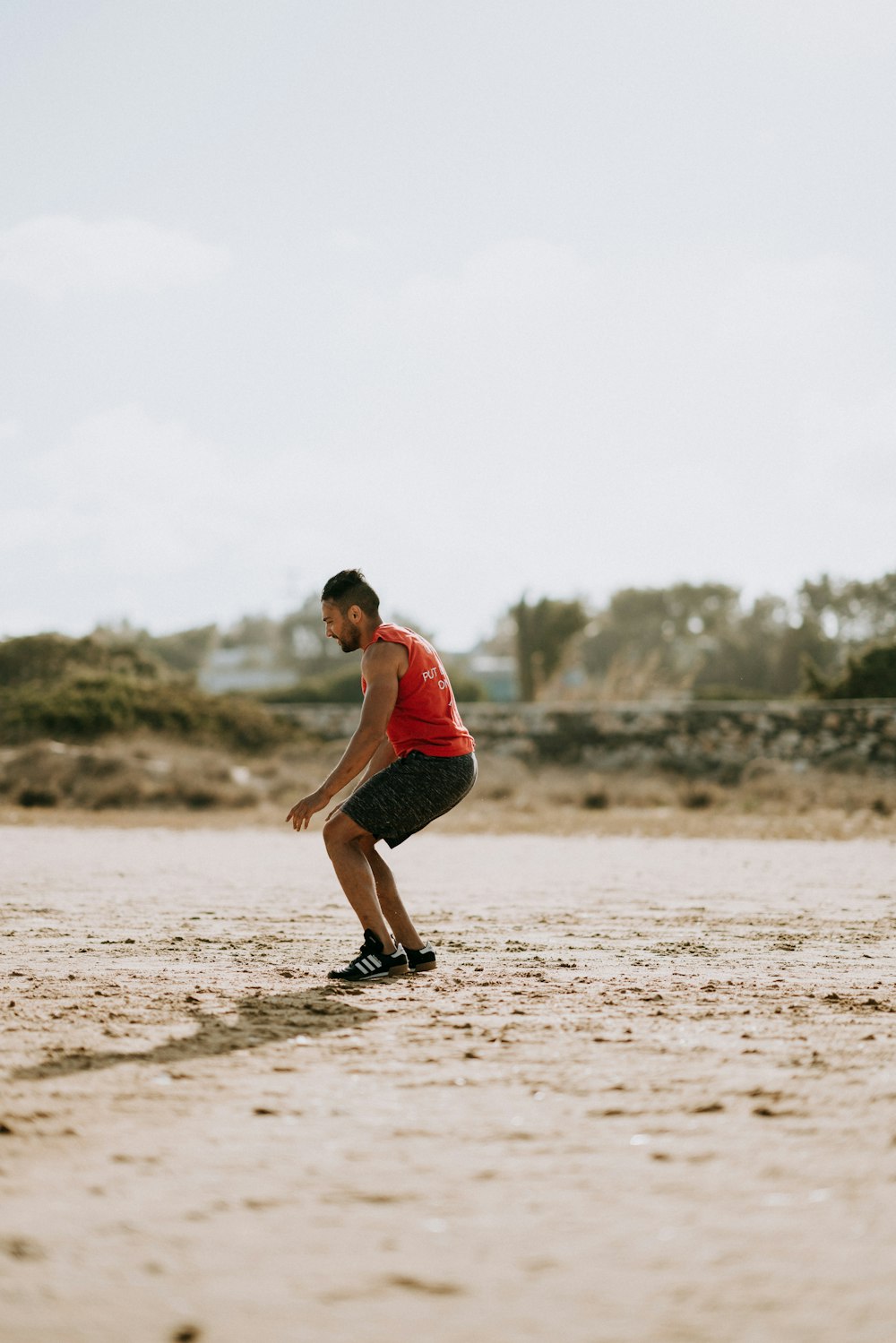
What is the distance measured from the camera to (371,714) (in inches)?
209

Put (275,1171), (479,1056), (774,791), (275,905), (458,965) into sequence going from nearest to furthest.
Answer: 1. (275,1171)
2. (479,1056)
3. (458,965)
4. (275,905)
5. (774,791)

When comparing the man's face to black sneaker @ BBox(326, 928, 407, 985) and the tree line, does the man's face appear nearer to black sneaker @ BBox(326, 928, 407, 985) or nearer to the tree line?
black sneaker @ BBox(326, 928, 407, 985)

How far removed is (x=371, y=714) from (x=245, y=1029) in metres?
1.39

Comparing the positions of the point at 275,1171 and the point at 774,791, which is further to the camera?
the point at 774,791

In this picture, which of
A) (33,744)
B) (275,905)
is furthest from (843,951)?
(33,744)

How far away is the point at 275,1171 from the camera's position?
115 inches

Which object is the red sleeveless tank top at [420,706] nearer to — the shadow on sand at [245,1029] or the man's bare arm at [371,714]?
the man's bare arm at [371,714]

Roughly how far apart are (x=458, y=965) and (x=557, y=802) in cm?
1488

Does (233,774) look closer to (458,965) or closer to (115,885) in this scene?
(115,885)

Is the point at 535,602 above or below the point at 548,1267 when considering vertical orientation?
above

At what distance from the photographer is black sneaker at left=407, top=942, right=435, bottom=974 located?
5.65m

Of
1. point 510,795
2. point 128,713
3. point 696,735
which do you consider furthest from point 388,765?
point 128,713

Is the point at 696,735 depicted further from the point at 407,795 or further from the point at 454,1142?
the point at 454,1142

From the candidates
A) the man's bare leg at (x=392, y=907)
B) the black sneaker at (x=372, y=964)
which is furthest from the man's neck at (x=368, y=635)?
the black sneaker at (x=372, y=964)
